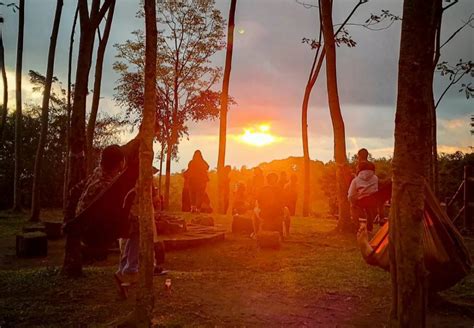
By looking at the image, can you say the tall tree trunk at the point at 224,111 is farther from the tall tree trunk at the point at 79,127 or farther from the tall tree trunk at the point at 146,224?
the tall tree trunk at the point at 146,224

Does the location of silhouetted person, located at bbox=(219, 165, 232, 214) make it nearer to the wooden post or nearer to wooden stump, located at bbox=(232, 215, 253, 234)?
wooden stump, located at bbox=(232, 215, 253, 234)

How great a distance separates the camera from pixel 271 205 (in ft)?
36.7

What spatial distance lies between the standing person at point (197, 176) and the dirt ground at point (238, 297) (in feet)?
31.2

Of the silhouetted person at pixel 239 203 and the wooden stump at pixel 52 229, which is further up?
the silhouetted person at pixel 239 203

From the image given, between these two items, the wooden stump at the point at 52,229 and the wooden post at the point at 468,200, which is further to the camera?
the wooden post at the point at 468,200

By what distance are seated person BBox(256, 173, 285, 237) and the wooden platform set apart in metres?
1.40

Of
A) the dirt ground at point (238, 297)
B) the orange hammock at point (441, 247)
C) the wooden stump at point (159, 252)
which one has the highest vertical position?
the orange hammock at point (441, 247)

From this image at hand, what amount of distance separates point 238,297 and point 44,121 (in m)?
13.4

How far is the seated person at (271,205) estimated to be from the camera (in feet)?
36.3

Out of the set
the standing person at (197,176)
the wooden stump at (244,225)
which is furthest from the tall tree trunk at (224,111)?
the wooden stump at (244,225)

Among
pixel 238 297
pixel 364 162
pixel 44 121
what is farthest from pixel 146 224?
pixel 44 121

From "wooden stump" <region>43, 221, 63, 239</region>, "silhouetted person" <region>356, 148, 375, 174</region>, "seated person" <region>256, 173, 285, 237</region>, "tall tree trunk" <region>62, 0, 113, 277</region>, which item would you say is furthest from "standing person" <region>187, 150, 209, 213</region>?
"tall tree trunk" <region>62, 0, 113, 277</region>

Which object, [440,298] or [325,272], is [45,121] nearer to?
[325,272]

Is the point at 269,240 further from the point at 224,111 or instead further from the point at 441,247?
the point at 224,111
